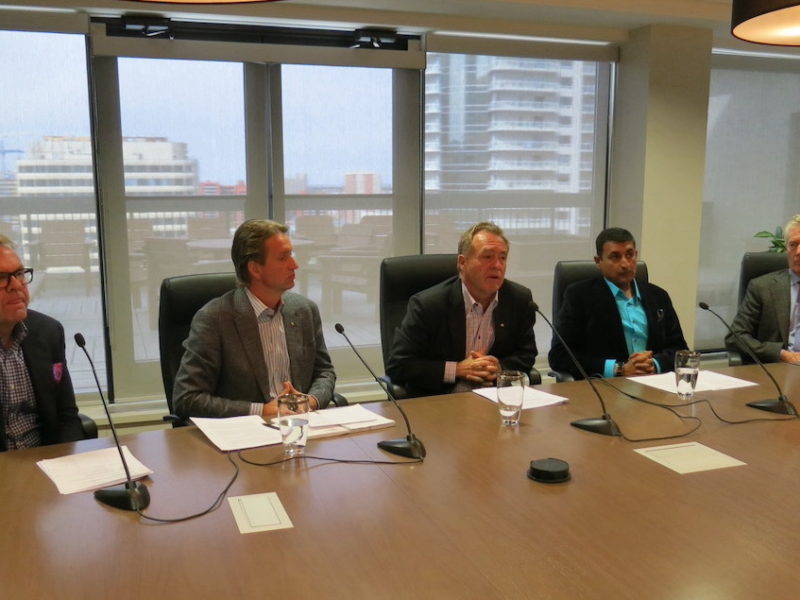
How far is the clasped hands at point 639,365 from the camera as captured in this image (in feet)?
9.07

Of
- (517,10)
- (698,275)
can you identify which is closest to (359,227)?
(517,10)

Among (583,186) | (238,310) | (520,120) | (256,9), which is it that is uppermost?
(256,9)

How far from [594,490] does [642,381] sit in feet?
3.45

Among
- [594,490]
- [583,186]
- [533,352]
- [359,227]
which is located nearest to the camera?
[594,490]

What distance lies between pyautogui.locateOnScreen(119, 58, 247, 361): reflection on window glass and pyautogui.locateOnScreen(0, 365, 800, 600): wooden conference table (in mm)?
2305

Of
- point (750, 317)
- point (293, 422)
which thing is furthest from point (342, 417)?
point (750, 317)

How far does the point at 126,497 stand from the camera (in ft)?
4.84

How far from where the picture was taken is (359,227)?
4.38 m

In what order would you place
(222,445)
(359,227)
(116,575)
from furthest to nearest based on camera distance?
(359,227)
(222,445)
(116,575)

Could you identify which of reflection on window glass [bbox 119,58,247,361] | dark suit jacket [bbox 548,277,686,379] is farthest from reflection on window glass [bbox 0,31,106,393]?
dark suit jacket [bbox 548,277,686,379]

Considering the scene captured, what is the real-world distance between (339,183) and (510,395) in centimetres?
256

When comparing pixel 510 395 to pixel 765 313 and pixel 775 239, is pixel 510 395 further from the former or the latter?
pixel 775 239

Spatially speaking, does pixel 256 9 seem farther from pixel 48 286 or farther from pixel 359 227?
pixel 48 286

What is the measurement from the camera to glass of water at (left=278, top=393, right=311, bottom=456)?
1.74 meters
